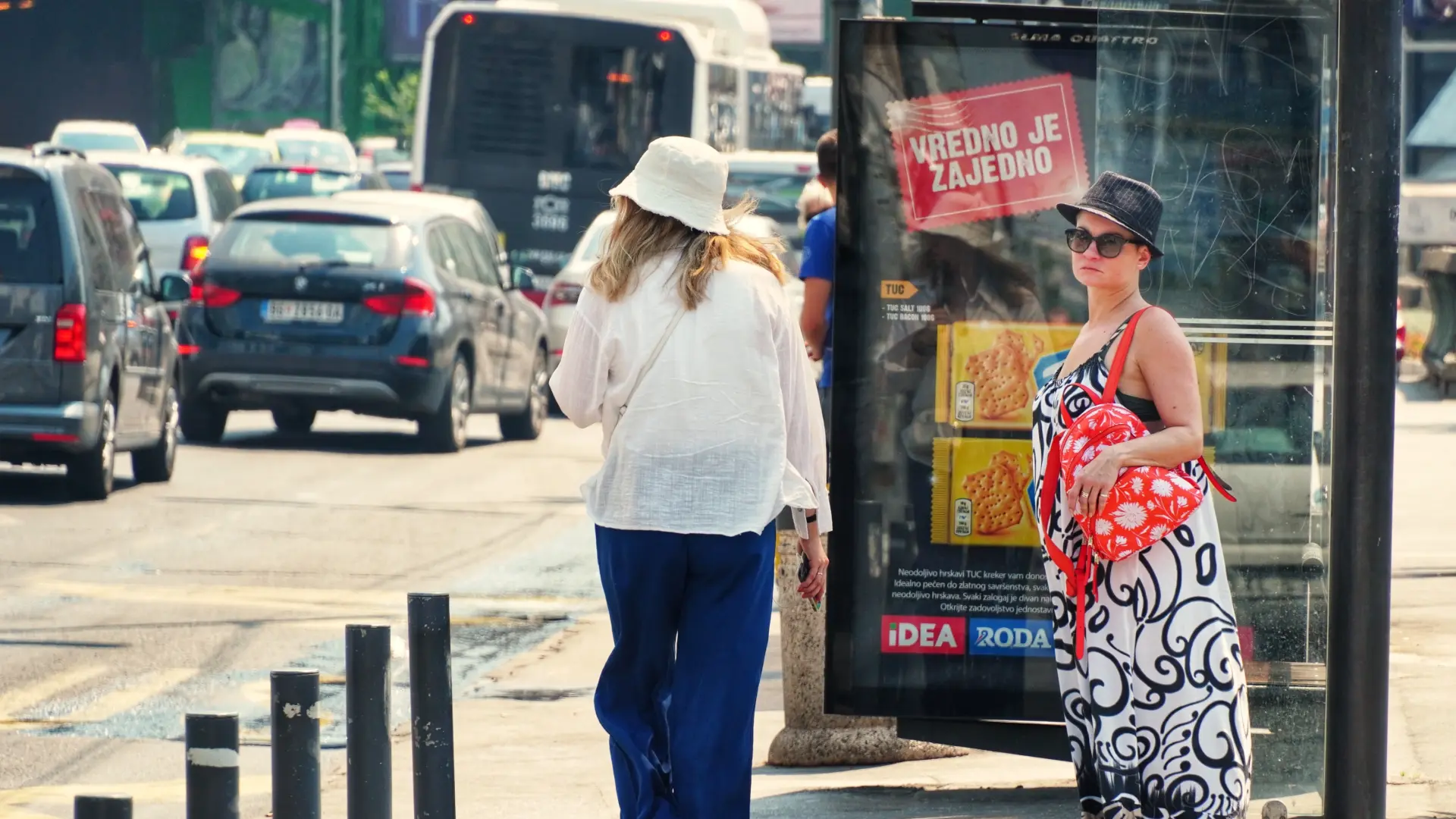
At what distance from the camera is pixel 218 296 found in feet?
50.5

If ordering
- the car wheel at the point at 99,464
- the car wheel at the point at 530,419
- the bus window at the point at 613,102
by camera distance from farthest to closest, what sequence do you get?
1. the bus window at the point at 613,102
2. the car wheel at the point at 530,419
3. the car wheel at the point at 99,464

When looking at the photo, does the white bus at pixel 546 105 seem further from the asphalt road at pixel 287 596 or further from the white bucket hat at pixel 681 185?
the white bucket hat at pixel 681 185

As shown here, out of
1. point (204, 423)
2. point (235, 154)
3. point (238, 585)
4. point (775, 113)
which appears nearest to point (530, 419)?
point (204, 423)

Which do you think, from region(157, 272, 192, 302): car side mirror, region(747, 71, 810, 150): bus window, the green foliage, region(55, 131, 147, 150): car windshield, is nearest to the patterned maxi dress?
region(157, 272, 192, 302): car side mirror

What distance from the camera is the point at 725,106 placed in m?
25.2

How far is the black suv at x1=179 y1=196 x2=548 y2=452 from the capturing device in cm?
1530

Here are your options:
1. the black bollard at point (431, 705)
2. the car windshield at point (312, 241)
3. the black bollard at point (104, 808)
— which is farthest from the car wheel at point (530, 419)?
the black bollard at point (104, 808)

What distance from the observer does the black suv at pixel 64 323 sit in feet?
39.4

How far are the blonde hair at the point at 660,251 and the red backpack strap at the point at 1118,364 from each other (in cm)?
A: 86

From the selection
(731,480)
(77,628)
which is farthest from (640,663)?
(77,628)

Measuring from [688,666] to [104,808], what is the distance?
1.81m

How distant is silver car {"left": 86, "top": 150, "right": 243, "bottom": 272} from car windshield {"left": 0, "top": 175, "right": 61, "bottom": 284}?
31.1 feet

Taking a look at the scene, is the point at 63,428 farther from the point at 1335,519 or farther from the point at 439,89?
the point at 439,89

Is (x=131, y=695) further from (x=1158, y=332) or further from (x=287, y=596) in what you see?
(x=1158, y=332)
